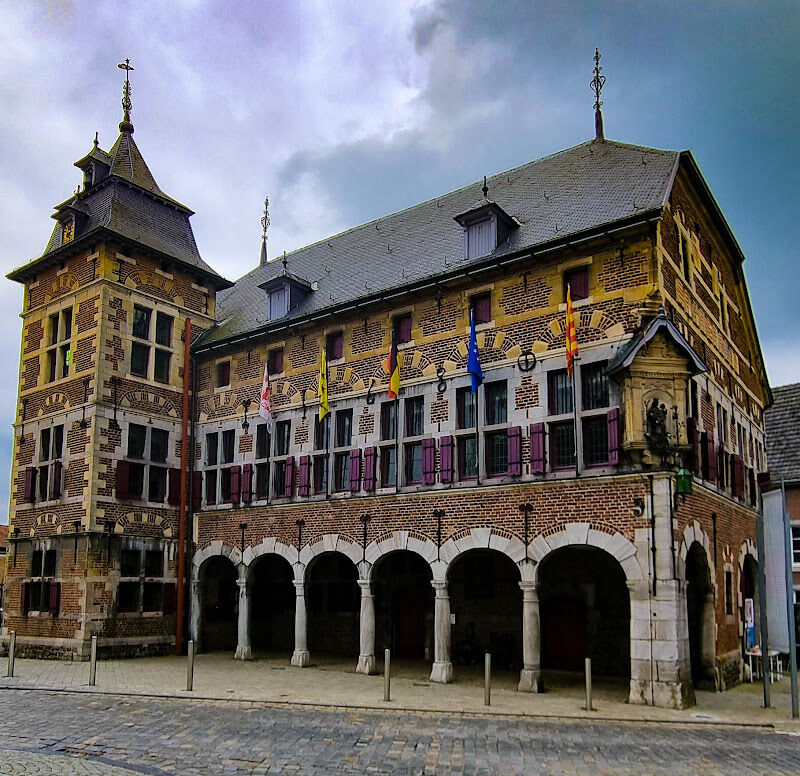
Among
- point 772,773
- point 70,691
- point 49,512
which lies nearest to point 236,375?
point 49,512

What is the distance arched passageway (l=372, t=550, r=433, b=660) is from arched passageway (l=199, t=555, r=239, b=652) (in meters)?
4.72

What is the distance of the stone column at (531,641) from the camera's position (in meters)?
16.0

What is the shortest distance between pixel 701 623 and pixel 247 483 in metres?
11.5

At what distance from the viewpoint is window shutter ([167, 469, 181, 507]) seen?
76.9 ft

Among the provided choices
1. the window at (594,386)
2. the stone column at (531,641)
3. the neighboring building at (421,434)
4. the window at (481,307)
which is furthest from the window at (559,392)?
the stone column at (531,641)

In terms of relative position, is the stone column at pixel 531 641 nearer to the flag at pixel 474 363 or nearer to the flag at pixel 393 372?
the flag at pixel 474 363

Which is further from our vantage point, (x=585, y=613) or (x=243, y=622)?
(x=243, y=622)

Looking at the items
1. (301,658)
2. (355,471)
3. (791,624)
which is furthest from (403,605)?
(791,624)

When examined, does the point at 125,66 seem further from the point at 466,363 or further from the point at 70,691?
the point at 70,691

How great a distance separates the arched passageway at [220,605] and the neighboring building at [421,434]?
82 millimetres

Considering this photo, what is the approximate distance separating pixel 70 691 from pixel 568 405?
10.9 metres

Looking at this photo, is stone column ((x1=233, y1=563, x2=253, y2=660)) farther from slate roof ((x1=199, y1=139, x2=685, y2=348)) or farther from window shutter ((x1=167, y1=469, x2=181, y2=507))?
slate roof ((x1=199, y1=139, x2=685, y2=348))

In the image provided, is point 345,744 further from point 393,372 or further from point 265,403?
point 265,403

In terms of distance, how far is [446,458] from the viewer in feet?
59.9
